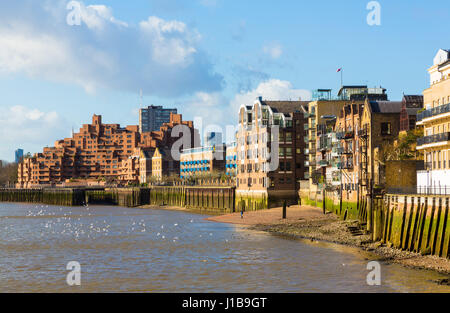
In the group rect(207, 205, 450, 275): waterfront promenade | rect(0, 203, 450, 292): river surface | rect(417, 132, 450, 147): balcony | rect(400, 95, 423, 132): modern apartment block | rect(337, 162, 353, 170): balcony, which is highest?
rect(400, 95, 423, 132): modern apartment block

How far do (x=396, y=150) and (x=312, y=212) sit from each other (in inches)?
1003

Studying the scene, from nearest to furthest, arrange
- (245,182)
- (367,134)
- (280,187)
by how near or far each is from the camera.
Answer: (367,134)
(280,187)
(245,182)

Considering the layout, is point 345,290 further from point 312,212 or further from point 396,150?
point 312,212

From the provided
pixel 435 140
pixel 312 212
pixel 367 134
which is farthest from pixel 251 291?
pixel 312 212

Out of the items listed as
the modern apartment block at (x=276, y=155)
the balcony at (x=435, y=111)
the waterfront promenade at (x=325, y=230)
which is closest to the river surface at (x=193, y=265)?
the waterfront promenade at (x=325, y=230)

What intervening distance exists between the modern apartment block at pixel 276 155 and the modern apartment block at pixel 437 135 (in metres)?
60.7

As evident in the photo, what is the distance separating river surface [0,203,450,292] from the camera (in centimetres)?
4978

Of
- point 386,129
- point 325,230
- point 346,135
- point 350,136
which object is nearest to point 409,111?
point 386,129

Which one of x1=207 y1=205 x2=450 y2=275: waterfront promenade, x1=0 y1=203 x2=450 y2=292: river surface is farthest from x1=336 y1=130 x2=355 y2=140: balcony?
x1=0 y1=203 x2=450 y2=292: river surface

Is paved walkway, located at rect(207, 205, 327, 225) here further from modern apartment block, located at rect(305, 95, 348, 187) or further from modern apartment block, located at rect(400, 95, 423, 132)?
modern apartment block, located at rect(400, 95, 423, 132)

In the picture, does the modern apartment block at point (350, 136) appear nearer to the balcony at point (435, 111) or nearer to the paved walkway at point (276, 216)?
the paved walkway at point (276, 216)

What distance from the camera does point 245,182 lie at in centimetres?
14988

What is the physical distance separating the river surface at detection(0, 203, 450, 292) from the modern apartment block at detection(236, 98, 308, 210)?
44.3m

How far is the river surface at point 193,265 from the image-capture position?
4978 centimetres
